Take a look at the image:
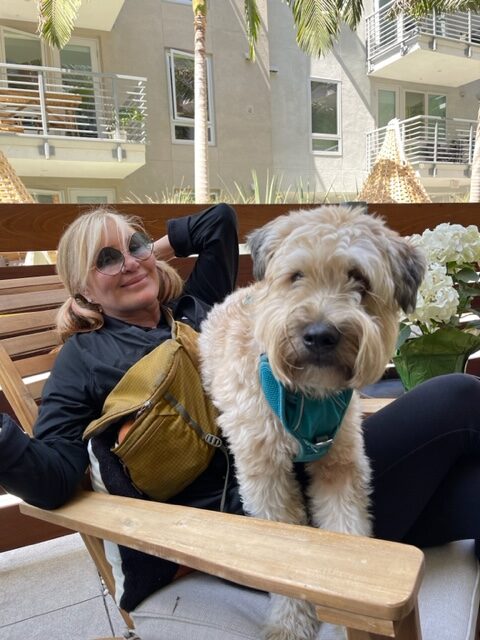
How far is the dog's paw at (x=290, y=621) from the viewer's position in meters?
1.28

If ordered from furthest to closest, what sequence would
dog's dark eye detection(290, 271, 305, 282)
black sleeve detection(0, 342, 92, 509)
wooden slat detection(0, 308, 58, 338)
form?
wooden slat detection(0, 308, 58, 338)
dog's dark eye detection(290, 271, 305, 282)
black sleeve detection(0, 342, 92, 509)

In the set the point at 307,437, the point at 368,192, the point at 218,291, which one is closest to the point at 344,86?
the point at 368,192

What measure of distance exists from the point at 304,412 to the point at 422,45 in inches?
603

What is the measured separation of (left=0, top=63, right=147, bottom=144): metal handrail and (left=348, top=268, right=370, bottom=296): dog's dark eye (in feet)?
32.9

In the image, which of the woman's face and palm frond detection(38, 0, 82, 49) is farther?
palm frond detection(38, 0, 82, 49)

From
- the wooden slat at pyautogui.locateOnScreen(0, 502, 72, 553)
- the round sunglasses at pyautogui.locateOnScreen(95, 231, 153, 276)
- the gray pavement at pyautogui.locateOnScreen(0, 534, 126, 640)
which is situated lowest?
the gray pavement at pyautogui.locateOnScreen(0, 534, 126, 640)

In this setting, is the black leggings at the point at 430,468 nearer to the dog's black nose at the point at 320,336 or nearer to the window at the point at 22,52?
the dog's black nose at the point at 320,336

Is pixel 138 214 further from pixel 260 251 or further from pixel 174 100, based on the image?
pixel 174 100

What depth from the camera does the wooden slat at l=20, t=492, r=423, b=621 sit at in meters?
0.82

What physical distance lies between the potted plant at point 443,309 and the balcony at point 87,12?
35.7 ft

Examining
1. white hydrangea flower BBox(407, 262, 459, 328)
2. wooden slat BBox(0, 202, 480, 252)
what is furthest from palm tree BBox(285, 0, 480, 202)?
white hydrangea flower BBox(407, 262, 459, 328)

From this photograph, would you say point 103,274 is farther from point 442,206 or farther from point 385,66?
point 385,66

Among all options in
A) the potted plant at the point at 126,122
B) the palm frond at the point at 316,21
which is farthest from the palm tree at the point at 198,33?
the potted plant at the point at 126,122

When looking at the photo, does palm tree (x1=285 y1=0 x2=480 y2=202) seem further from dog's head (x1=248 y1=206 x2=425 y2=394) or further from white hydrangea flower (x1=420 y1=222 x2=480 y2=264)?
dog's head (x1=248 y1=206 x2=425 y2=394)
